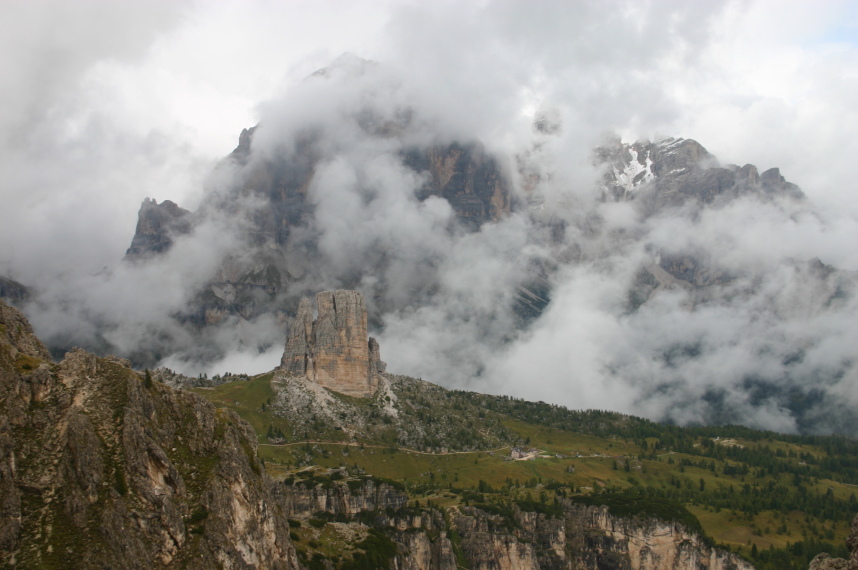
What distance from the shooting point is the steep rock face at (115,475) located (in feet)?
237

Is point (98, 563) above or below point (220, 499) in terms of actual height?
below

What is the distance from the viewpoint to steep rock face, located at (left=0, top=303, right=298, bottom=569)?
237 ft

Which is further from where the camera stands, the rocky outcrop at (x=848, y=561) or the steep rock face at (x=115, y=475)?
the steep rock face at (x=115, y=475)

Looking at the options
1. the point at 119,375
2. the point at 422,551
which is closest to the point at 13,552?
the point at 119,375

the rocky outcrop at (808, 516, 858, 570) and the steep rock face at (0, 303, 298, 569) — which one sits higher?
the steep rock face at (0, 303, 298, 569)

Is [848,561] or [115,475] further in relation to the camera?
[115,475]

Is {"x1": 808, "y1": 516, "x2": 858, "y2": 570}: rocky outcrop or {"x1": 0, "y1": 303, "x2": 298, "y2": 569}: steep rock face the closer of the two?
{"x1": 808, "y1": 516, "x2": 858, "y2": 570}: rocky outcrop

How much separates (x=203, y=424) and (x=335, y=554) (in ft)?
226

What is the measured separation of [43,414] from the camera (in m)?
80.4

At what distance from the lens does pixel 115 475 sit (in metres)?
80.0

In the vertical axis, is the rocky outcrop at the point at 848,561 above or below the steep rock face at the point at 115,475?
below

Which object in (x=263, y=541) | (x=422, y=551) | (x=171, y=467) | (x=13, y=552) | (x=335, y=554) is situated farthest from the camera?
(x=422, y=551)

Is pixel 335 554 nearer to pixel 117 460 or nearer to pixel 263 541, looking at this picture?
pixel 263 541

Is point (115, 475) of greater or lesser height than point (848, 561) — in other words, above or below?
above
